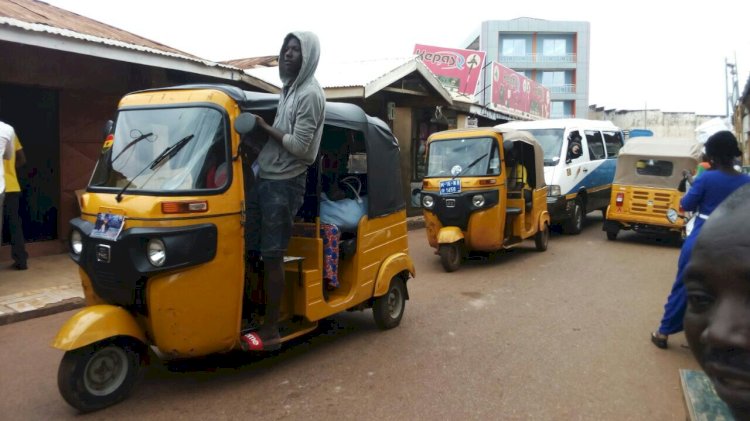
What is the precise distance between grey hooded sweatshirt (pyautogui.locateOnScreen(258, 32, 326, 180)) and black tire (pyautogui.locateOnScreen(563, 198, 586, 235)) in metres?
9.04

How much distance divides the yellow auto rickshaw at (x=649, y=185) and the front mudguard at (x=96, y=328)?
9.58 metres

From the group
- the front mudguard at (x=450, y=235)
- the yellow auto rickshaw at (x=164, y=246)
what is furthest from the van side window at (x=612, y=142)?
the yellow auto rickshaw at (x=164, y=246)

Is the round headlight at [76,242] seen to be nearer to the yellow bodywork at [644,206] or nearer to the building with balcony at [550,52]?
the yellow bodywork at [644,206]

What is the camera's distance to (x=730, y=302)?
1.03m

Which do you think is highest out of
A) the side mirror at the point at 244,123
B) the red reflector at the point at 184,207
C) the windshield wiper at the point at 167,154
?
the side mirror at the point at 244,123

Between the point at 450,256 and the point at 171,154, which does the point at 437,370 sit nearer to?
the point at 171,154

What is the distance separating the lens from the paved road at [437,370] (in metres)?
3.60

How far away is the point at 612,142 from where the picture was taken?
14.1 metres

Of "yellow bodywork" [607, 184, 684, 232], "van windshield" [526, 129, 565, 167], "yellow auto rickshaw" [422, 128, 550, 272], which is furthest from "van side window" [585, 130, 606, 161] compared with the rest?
"yellow auto rickshaw" [422, 128, 550, 272]

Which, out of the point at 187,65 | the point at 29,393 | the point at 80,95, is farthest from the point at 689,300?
the point at 80,95

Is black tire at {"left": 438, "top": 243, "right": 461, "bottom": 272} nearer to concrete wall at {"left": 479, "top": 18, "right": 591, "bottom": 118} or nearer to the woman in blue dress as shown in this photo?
the woman in blue dress

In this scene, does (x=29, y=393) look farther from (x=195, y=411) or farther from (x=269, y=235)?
(x=269, y=235)

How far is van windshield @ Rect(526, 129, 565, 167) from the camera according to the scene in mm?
11547

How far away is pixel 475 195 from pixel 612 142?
7677 millimetres
